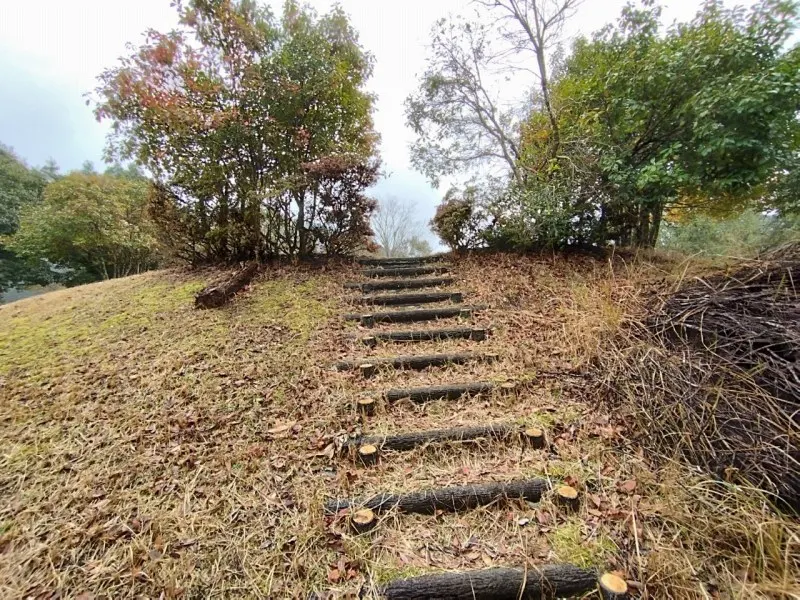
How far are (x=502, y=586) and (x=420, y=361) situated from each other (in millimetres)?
1592

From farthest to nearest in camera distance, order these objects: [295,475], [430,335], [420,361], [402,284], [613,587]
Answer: [402,284], [430,335], [420,361], [295,475], [613,587]

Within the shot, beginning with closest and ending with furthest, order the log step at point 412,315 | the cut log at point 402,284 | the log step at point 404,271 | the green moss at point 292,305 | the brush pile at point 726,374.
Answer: the brush pile at point 726,374 → the green moss at point 292,305 → the log step at point 412,315 → the cut log at point 402,284 → the log step at point 404,271

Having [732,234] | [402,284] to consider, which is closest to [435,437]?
[402,284]

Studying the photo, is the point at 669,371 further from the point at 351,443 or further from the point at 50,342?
the point at 50,342

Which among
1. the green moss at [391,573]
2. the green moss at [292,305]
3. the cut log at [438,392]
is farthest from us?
the green moss at [292,305]

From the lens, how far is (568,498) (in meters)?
1.54

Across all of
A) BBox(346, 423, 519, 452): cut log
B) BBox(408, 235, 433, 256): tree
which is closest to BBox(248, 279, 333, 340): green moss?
BBox(346, 423, 519, 452): cut log

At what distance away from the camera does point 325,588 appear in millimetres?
1322

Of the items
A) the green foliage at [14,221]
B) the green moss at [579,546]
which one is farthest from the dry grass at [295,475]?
the green foliage at [14,221]

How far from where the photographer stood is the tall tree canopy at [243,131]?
4.57 m

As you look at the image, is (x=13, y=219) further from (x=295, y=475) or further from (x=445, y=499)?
(x=445, y=499)

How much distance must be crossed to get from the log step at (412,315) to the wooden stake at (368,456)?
173 cm

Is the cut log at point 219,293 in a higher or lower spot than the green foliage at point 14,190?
lower

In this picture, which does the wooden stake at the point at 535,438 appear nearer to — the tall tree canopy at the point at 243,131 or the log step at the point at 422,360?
the log step at the point at 422,360
